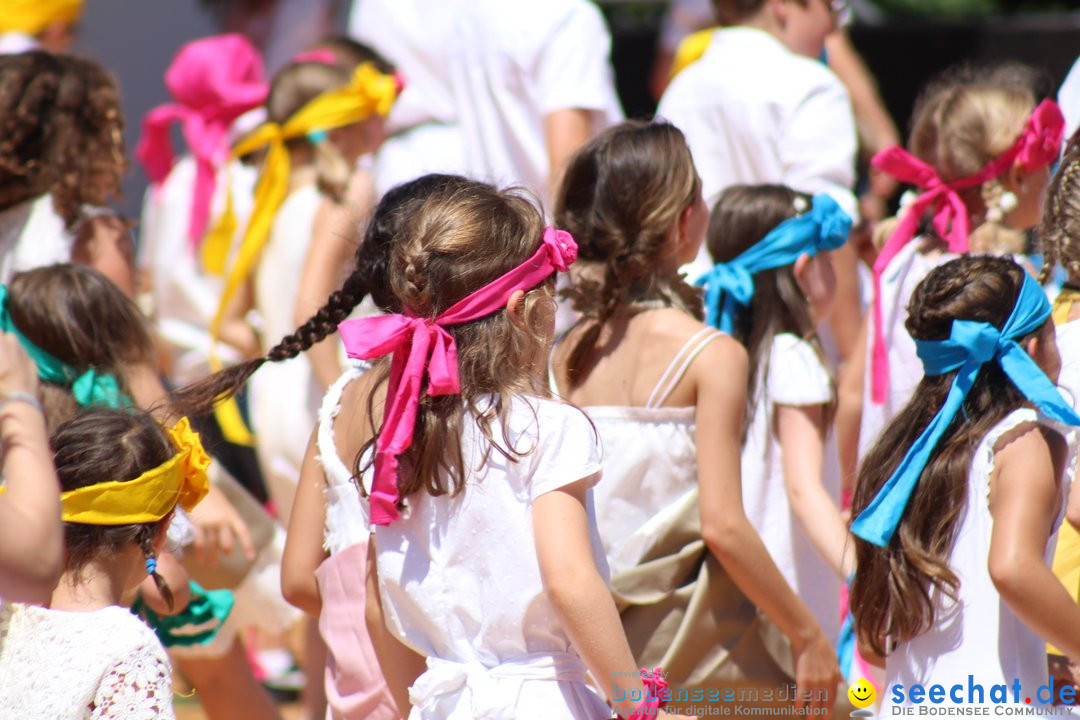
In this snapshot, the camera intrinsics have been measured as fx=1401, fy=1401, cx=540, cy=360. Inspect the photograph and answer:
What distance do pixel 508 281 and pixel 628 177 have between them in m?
0.81

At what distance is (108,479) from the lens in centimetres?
261

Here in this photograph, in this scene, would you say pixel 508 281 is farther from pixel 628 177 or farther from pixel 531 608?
pixel 628 177

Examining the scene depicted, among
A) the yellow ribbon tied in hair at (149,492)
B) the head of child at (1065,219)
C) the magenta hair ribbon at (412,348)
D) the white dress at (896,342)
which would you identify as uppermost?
the magenta hair ribbon at (412,348)

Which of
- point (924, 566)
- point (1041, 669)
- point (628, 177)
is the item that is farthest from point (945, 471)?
point (628, 177)

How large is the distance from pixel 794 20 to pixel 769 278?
145 cm

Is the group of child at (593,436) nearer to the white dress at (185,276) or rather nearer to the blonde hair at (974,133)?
the blonde hair at (974,133)

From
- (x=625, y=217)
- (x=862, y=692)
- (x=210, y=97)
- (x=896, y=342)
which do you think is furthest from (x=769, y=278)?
(x=210, y=97)

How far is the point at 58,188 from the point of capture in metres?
3.82

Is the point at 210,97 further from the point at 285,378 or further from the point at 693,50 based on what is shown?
the point at 693,50

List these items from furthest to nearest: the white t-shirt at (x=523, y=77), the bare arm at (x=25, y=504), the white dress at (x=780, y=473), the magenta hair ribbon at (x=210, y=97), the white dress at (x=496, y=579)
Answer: the magenta hair ribbon at (x=210, y=97)
the white t-shirt at (x=523, y=77)
the white dress at (x=780, y=473)
the white dress at (x=496, y=579)
the bare arm at (x=25, y=504)

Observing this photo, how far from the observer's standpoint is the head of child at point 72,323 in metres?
3.26

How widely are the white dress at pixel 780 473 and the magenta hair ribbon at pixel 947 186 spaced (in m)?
0.17

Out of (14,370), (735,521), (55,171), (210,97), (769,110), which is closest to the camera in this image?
(14,370)

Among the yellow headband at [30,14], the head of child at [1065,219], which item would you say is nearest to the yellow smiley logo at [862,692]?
the head of child at [1065,219]
